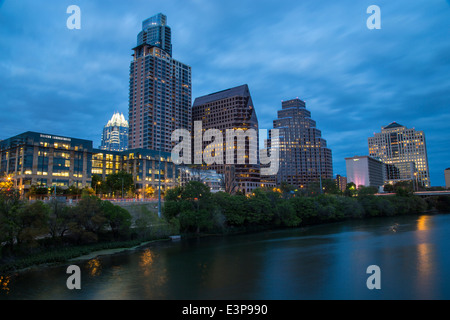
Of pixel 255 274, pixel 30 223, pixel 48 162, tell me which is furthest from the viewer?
pixel 48 162

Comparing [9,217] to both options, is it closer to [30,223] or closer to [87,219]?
[30,223]

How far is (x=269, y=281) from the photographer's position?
3048 cm

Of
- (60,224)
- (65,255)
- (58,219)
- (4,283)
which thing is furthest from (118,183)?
(4,283)

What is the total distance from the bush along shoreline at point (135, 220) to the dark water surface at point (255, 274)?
578 centimetres

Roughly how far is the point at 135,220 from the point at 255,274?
3398 cm

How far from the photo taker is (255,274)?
3319 cm

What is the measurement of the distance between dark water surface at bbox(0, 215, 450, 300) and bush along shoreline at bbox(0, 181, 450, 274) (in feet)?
19.0

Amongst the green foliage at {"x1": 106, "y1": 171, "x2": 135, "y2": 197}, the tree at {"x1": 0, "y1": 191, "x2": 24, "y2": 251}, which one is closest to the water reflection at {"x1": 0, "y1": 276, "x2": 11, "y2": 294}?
the tree at {"x1": 0, "y1": 191, "x2": 24, "y2": 251}

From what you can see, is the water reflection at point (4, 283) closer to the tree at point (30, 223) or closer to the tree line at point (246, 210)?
the tree at point (30, 223)

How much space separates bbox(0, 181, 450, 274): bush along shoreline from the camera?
130 ft

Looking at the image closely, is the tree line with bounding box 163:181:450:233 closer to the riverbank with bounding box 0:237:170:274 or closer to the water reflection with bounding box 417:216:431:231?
the riverbank with bounding box 0:237:170:274

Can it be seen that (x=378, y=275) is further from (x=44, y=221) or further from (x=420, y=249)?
(x=44, y=221)
